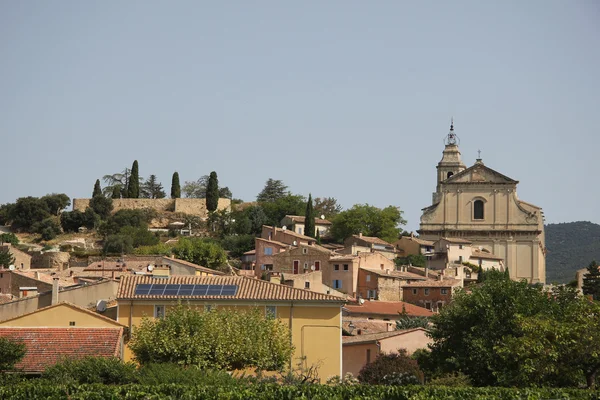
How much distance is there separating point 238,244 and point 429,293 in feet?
A: 87.4

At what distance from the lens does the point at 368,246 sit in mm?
97812

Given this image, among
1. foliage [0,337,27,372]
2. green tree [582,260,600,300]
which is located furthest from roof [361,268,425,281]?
foliage [0,337,27,372]

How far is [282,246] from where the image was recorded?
90188mm

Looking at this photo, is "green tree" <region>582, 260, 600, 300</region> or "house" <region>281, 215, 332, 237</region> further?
"house" <region>281, 215, 332, 237</region>

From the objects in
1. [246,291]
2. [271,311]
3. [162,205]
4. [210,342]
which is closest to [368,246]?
[162,205]

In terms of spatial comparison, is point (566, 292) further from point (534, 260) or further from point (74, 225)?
point (74, 225)

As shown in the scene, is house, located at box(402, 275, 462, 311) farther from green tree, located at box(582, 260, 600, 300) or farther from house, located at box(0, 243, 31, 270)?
Answer: house, located at box(0, 243, 31, 270)

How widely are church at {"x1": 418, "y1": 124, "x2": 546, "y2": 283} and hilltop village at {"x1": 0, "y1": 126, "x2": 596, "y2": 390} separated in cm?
11

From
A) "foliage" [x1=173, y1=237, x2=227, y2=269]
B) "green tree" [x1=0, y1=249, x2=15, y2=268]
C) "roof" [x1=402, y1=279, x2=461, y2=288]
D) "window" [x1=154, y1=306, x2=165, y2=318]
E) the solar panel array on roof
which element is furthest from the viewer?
"foliage" [x1=173, y1=237, x2=227, y2=269]

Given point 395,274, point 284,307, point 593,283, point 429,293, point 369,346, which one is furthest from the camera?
point 593,283

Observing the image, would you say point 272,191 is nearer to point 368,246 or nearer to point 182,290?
point 368,246

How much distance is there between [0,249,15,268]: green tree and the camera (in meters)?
87.5

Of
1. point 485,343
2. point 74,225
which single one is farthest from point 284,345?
point 74,225

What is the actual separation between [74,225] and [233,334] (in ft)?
251
